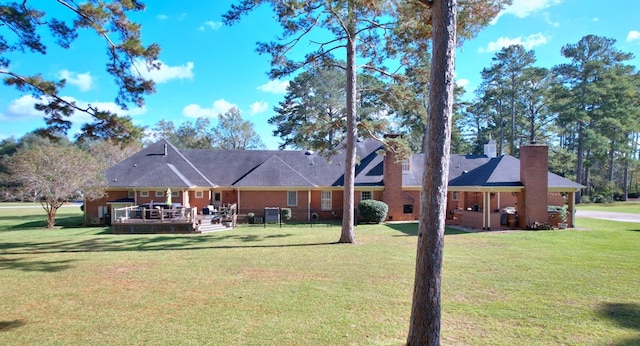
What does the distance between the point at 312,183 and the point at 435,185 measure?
20.7 metres

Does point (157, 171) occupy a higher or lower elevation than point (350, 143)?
lower

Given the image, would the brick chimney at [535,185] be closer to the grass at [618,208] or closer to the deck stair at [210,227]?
the deck stair at [210,227]

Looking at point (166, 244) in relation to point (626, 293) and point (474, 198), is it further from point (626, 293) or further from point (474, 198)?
point (474, 198)

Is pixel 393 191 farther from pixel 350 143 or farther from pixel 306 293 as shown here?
pixel 306 293

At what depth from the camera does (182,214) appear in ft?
64.8

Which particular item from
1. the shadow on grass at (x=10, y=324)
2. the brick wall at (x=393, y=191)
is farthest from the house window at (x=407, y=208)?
the shadow on grass at (x=10, y=324)

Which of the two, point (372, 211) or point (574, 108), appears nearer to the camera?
point (372, 211)

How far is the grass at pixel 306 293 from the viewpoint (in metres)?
5.53

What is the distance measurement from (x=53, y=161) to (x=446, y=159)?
79.9 ft

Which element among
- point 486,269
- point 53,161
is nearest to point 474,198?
point 486,269

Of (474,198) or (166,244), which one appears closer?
(166,244)

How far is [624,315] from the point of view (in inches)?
246

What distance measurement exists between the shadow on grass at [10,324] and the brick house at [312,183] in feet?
54.0

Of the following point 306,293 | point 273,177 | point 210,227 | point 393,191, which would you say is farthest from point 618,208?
point 306,293
